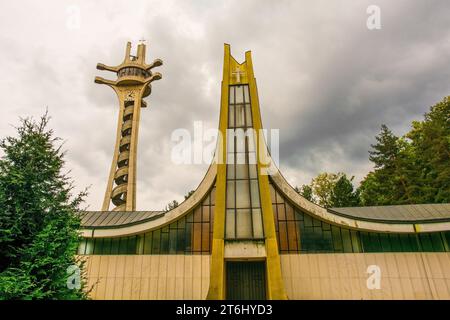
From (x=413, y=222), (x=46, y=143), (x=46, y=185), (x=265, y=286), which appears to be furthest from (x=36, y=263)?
(x=413, y=222)

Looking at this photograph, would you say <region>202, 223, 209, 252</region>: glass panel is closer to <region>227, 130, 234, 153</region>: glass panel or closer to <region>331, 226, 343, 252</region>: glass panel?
<region>227, 130, 234, 153</region>: glass panel

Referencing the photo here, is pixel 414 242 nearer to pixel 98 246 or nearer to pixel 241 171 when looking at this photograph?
pixel 241 171

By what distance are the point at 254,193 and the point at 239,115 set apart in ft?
17.0

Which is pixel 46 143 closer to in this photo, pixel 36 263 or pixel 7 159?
pixel 7 159

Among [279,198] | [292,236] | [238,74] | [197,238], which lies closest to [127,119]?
[238,74]

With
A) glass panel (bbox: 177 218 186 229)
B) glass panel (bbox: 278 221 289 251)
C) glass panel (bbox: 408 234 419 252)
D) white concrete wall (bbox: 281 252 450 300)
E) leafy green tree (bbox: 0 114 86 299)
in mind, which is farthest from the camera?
glass panel (bbox: 177 218 186 229)

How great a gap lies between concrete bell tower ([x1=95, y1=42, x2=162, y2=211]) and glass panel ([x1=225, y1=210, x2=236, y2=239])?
20.8 m

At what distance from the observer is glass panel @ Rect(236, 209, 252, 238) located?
14.1 m

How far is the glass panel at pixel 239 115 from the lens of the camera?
16.7 m

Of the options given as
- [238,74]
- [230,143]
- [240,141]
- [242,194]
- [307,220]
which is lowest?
[307,220]

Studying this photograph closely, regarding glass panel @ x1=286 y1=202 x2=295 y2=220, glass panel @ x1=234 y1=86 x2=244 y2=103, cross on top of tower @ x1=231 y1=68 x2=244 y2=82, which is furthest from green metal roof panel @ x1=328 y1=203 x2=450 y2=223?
cross on top of tower @ x1=231 y1=68 x2=244 y2=82

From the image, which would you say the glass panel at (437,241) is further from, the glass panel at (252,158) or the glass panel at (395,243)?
the glass panel at (252,158)

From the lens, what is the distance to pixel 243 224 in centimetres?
1434
